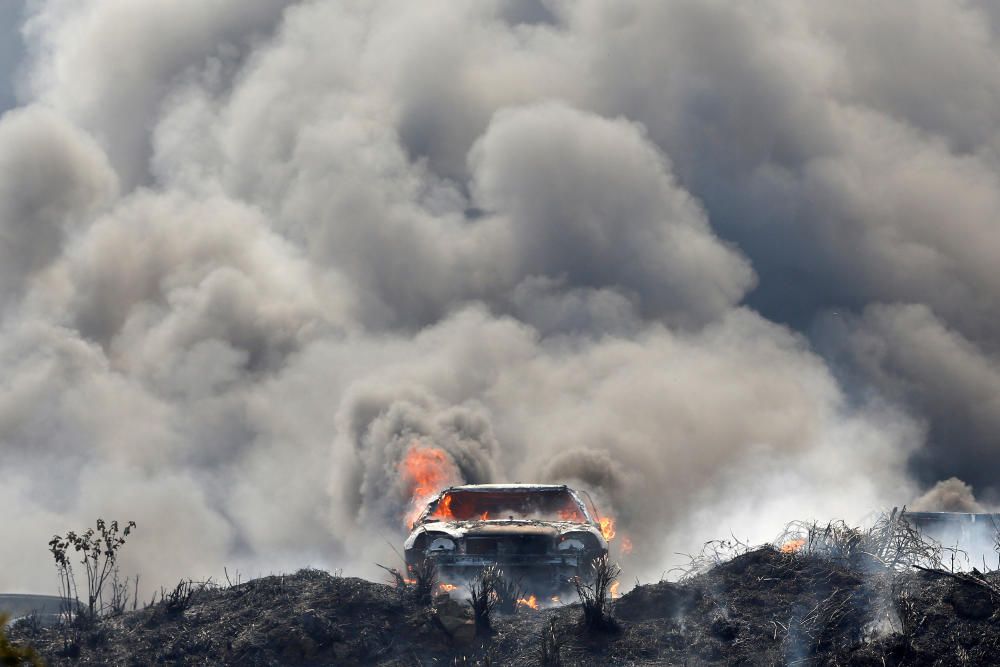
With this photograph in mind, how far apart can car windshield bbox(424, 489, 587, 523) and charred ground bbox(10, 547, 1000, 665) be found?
3580mm

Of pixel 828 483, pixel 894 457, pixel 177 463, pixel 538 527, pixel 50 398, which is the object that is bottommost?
pixel 538 527

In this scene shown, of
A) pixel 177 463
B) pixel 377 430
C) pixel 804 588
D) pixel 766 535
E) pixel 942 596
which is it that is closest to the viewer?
pixel 942 596

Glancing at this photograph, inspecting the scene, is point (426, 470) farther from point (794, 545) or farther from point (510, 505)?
point (794, 545)

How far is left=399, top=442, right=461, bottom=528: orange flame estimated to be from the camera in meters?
28.6

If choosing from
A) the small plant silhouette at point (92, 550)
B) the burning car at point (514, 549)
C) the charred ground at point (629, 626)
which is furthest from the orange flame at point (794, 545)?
the small plant silhouette at point (92, 550)

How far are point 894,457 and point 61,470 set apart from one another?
28.3 meters

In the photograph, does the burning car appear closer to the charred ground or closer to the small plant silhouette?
the charred ground

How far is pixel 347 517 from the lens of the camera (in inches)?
1283

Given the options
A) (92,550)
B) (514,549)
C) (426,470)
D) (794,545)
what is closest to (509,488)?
(514,549)

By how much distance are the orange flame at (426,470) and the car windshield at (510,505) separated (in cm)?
1164

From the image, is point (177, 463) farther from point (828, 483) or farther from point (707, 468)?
point (828, 483)

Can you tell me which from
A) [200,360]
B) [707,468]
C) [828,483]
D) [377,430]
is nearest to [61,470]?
[200,360]

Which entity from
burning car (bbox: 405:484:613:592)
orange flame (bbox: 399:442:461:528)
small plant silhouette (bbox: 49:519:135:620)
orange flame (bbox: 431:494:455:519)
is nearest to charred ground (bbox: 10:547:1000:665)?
small plant silhouette (bbox: 49:519:135:620)

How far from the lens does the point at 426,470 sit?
2883 centimetres
